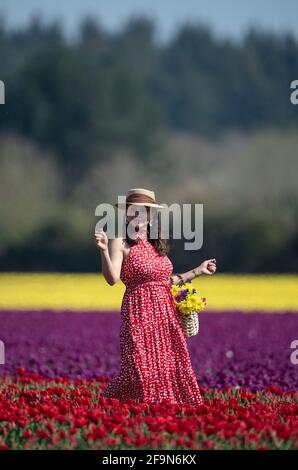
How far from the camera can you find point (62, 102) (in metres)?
34.1

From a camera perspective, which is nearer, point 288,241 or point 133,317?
point 133,317

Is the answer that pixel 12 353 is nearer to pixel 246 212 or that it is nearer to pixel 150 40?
pixel 246 212

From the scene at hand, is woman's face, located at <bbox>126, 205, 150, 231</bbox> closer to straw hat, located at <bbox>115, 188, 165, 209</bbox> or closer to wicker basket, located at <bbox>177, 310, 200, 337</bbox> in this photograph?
straw hat, located at <bbox>115, 188, 165, 209</bbox>

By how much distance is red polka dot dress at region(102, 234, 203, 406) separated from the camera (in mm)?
6746

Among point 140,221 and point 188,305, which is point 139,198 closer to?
point 140,221

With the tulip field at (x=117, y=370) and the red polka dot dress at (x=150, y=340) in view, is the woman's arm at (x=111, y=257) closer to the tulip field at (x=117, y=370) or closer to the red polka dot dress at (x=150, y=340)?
the red polka dot dress at (x=150, y=340)

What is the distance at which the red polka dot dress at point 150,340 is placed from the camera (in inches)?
266

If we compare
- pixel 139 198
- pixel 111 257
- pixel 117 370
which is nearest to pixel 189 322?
pixel 111 257

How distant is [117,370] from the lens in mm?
9602

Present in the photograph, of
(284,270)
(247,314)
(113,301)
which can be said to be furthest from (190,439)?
(284,270)

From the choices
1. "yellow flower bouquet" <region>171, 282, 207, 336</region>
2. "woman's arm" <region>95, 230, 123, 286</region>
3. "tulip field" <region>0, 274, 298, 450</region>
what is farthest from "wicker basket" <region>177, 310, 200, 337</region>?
"woman's arm" <region>95, 230, 123, 286</region>

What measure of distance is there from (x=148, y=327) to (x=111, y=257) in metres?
0.53
